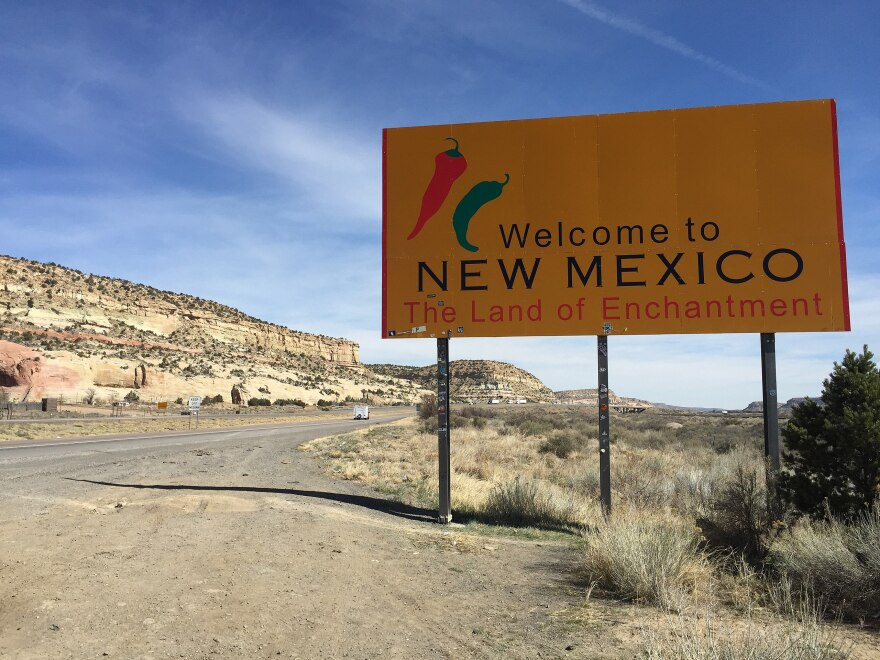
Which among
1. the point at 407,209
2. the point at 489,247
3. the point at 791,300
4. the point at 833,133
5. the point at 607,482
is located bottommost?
the point at 607,482

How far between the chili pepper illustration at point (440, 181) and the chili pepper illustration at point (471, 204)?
36 centimetres

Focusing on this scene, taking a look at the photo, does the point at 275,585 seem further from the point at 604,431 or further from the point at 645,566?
the point at 604,431

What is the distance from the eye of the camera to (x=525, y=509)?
1099 centimetres

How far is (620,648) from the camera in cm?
467

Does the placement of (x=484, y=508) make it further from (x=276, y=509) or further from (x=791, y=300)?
(x=791, y=300)

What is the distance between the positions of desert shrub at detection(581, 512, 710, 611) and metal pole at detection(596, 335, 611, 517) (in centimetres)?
264

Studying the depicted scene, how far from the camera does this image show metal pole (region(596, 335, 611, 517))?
9.87 meters

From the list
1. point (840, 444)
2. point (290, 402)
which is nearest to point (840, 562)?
point (840, 444)

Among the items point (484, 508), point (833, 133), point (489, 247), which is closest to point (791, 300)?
point (833, 133)

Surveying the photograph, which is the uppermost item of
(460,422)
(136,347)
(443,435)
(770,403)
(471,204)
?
(136,347)

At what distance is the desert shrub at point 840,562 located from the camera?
5691mm

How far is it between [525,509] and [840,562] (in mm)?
5541

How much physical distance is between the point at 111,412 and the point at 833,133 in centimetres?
4888

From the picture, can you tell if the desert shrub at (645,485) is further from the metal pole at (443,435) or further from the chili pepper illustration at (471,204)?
the chili pepper illustration at (471,204)
